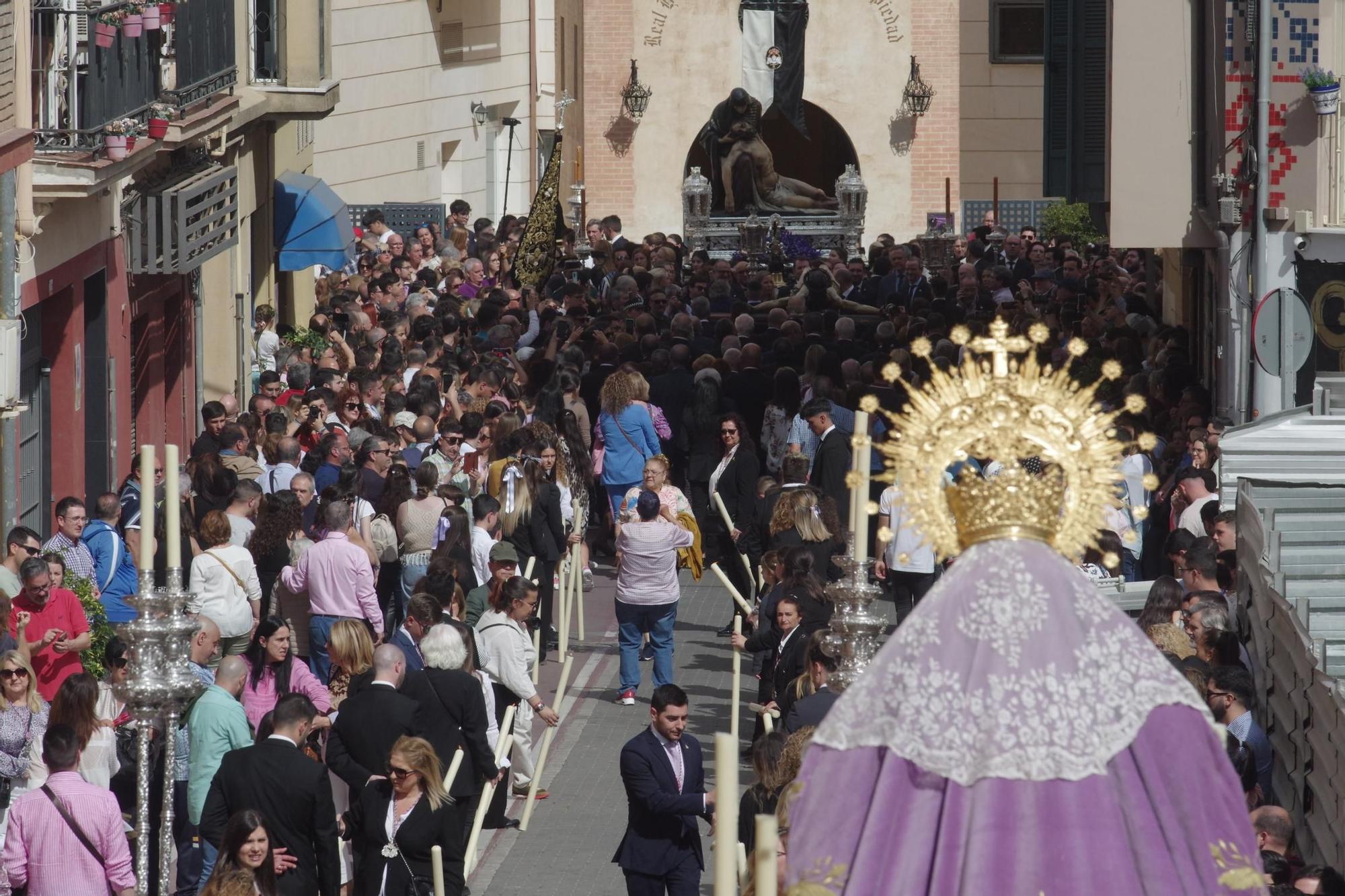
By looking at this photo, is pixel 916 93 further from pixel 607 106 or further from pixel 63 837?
pixel 63 837

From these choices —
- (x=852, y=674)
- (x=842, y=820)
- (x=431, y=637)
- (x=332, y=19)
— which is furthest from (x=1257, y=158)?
(x=332, y=19)

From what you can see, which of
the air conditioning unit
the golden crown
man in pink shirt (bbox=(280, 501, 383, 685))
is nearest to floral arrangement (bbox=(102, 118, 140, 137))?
the air conditioning unit

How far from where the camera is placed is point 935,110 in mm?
43156

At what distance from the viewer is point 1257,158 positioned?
17.5m

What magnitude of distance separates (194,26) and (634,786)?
12.7 m

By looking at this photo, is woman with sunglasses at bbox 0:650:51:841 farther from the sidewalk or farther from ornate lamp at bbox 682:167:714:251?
ornate lamp at bbox 682:167:714:251

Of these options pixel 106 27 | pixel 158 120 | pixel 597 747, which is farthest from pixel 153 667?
pixel 158 120

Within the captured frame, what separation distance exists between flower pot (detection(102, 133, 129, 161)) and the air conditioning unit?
262 cm

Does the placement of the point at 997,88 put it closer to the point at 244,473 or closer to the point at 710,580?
the point at 710,580

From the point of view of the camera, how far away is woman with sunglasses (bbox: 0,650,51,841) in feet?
31.9

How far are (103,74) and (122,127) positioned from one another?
403mm

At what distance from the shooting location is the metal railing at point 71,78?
52.2ft

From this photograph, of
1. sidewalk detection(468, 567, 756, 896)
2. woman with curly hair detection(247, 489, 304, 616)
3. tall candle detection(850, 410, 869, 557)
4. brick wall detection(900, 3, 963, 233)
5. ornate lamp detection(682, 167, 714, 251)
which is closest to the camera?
tall candle detection(850, 410, 869, 557)

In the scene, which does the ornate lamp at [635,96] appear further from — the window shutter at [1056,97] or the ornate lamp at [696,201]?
the window shutter at [1056,97]
